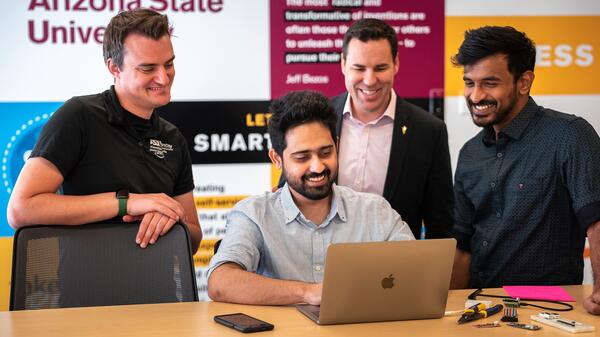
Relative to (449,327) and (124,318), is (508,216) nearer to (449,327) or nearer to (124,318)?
(449,327)

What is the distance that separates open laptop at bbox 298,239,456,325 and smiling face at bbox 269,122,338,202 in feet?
1.61

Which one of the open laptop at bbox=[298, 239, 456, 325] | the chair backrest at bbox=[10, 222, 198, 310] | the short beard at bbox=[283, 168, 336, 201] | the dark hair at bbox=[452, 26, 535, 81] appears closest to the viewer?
the open laptop at bbox=[298, 239, 456, 325]

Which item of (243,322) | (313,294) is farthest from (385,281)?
(243,322)

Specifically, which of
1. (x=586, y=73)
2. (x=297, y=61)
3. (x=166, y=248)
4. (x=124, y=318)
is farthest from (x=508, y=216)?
(x=586, y=73)

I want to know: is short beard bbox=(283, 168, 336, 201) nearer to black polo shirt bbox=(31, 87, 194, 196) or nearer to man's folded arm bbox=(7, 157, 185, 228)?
man's folded arm bbox=(7, 157, 185, 228)

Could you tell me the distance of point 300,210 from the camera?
2576 millimetres

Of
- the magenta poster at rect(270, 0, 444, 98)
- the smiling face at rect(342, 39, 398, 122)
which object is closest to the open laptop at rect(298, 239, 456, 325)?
the smiling face at rect(342, 39, 398, 122)

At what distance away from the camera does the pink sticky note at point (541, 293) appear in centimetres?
242

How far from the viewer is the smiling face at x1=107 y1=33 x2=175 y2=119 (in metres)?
2.68

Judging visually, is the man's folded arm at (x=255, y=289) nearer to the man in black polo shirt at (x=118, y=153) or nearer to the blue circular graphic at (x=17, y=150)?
the man in black polo shirt at (x=118, y=153)

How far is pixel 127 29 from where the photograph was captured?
2691mm

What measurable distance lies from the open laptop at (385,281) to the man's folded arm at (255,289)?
0.12 m

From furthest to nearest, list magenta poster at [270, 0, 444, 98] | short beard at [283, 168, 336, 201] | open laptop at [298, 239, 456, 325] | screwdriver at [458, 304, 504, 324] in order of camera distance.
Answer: magenta poster at [270, 0, 444, 98], short beard at [283, 168, 336, 201], screwdriver at [458, 304, 504, 324], open laptop at [298, 239, 456, 325]

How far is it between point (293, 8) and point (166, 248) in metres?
2.40
